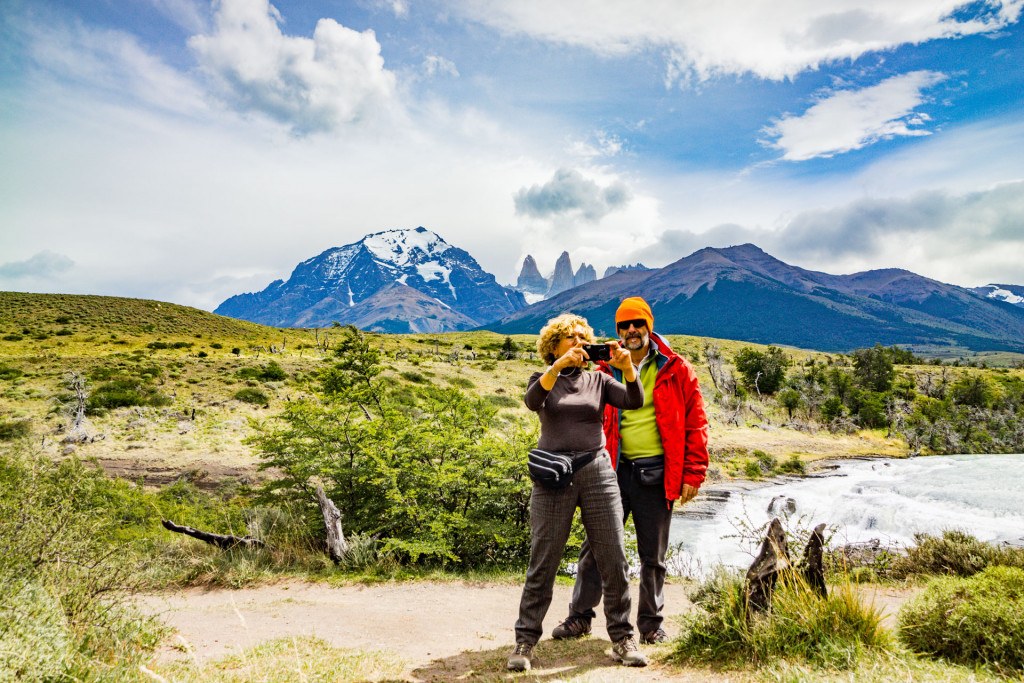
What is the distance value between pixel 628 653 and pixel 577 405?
167 centimetres

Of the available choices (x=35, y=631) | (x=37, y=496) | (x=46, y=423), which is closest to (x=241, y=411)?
(x=46, y=423)

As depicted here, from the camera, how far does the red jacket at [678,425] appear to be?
3.96m

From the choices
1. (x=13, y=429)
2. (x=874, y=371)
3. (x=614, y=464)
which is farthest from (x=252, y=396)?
(x=874, y=371)

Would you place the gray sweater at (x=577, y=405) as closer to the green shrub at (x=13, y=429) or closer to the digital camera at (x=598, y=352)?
the digital camera at (x=598, y=352)

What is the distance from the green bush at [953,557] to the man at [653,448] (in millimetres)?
6432

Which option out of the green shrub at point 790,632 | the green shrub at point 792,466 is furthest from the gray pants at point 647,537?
the green shrub at point 792,466

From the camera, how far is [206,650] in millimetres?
4387

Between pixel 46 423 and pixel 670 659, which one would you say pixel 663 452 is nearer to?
pixel 670 659

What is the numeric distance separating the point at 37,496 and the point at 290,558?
367cm

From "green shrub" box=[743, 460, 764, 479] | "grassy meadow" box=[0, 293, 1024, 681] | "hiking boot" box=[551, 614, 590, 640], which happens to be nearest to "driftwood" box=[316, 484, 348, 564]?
"grassy meadow" box=[0, 293, 1024, 681]

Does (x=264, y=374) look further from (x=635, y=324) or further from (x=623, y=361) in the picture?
(x=623, y=361)

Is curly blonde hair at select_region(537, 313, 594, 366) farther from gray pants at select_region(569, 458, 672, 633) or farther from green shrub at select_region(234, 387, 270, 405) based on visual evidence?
green shrub at select_region(234, 387, 270, 405)

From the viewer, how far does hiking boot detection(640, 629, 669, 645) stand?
4125mm

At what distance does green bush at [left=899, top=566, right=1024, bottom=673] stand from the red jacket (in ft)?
6.80
